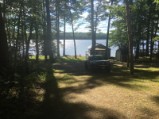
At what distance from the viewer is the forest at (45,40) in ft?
38.7

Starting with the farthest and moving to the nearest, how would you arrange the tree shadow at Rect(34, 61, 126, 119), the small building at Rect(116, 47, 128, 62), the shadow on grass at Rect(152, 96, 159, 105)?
the small building at Rect(116, 47, 128, 62)
the shadow on grass at Rect(152, 96, 159, 105)
the tree shadow at Rect(34, 61, 126, 119)

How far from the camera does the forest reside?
38.7 ft

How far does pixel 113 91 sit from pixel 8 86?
5276 mm

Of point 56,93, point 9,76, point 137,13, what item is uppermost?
point 137,13

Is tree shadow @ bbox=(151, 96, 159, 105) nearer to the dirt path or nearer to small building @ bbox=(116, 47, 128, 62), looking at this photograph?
the dirt path

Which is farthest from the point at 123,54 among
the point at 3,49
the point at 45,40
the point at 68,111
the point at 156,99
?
the point at 68,111

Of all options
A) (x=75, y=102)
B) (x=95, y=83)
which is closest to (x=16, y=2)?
(x=95, y=83)

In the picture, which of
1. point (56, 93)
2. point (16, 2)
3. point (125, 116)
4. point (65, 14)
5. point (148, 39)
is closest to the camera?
point (125, 116)

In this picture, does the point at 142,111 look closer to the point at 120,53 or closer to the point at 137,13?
the point at 137,13


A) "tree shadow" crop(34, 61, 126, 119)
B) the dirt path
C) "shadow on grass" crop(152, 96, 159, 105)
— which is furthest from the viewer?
"shadow on grass" crop(152, 96, 159, 105)

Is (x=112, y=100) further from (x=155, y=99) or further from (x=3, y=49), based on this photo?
(x=3, y=49)

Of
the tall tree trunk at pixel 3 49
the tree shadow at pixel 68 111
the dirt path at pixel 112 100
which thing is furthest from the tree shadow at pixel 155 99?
the tall tree trunk at pixel 3 49

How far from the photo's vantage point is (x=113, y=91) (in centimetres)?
1457

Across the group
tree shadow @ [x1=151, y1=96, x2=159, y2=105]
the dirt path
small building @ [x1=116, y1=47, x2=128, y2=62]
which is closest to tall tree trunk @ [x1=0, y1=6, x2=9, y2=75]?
the dirt path
